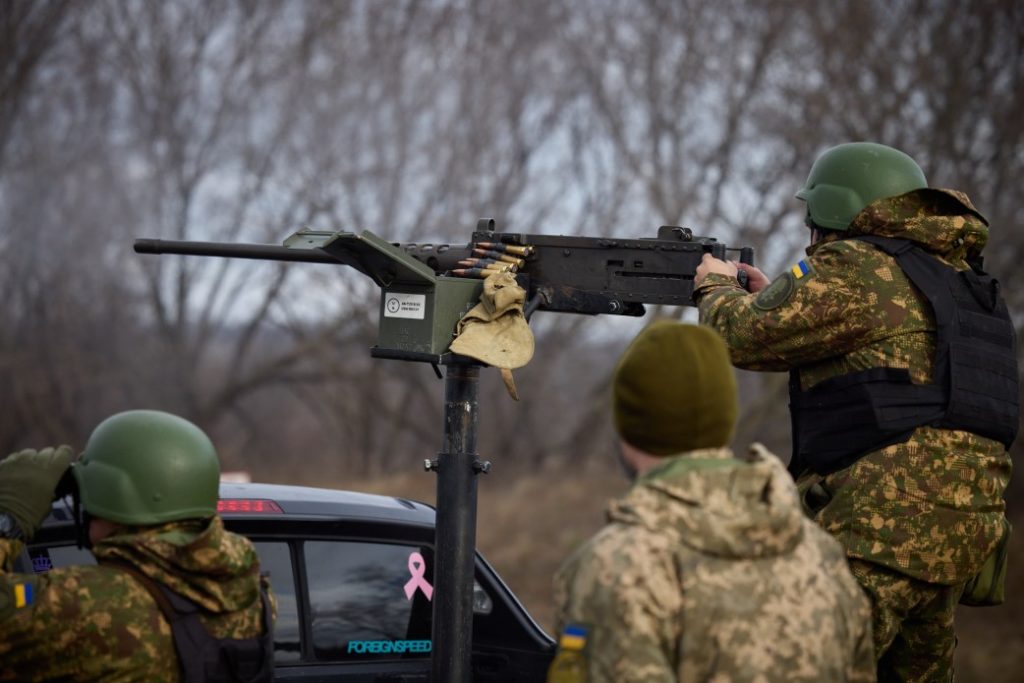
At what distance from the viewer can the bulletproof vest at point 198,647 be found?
280 cm

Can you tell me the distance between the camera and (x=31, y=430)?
703 inches

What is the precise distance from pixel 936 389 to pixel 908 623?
2.40ft

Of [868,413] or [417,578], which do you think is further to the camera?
[417,578]

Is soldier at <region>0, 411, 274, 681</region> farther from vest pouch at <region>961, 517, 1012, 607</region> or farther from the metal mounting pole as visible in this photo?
vest pouch at <region>961, 517, 1012, 607</region>

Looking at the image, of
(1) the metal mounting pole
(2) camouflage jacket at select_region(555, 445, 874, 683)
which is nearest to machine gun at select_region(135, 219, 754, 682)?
(1) the metal mounting pole

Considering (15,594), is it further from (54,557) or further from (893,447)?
(893,447)

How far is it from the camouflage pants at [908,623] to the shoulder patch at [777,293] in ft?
2.60

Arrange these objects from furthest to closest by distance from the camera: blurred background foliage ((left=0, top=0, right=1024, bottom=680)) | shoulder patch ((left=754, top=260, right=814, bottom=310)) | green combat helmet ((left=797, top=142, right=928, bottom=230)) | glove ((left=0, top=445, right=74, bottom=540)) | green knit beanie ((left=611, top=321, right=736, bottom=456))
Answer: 1. blurred background foliage ((left=0, top=0, right=1024, bottom=680))
2. green combat helmet ((left=797, top=142, right=928, bottom=230))
3. shoulder patch ((left=754, top=260, right=814, bottom=310))
4. glove ((left=0, top=445, right=74, bottom=540))
5. green knit beanie ((left=611, top=321, right=736, bottom=456))

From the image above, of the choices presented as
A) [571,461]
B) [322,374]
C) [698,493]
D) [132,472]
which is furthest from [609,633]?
[322,374]

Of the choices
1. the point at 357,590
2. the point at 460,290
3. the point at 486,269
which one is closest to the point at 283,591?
the point at 357,590

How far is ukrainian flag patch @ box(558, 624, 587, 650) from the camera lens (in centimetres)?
227

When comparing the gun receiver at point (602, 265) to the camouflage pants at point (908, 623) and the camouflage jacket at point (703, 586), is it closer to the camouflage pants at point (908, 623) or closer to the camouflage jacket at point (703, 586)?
the camouflage pants at point (908, 623)

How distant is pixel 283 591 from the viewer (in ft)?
→ 13.3

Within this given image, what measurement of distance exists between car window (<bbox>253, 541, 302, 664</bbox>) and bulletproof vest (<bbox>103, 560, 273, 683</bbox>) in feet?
3.54
